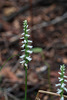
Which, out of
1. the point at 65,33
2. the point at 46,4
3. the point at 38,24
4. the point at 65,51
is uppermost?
the point at 46,4

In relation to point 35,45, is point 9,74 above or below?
Result: below

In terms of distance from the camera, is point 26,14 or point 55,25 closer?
point 55,25

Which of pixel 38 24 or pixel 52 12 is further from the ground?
pixel 52 12

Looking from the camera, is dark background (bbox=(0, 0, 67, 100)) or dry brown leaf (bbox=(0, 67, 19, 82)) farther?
dry brown leaf (bbox=(0, 67, 19, 82))

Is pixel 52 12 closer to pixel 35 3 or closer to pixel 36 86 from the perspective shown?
pixel 35 3

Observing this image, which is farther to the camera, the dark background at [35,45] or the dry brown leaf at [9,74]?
the dry brown leaf at [9,74]

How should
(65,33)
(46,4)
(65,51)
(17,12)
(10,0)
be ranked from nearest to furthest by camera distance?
(65,51), (65,33), (17,12), (46,4), (10,0)

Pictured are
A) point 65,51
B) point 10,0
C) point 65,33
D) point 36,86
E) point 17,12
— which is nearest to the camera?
point 36,86

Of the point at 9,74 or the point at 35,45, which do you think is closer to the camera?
the point at 9,74

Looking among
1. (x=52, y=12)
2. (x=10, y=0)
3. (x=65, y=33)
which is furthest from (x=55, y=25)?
(x=10, y=0)
